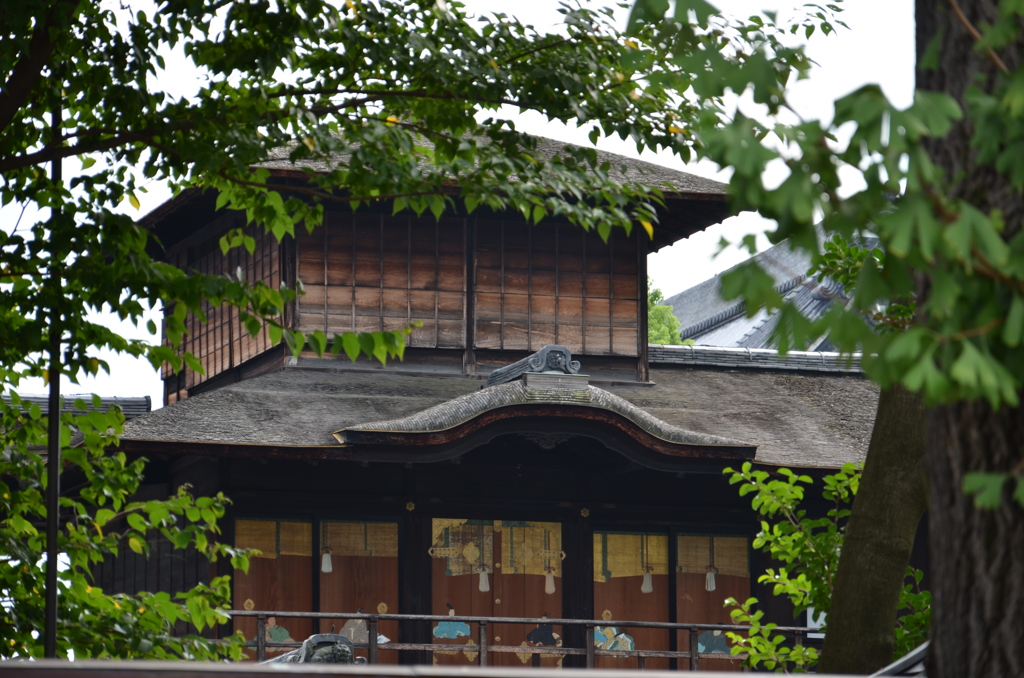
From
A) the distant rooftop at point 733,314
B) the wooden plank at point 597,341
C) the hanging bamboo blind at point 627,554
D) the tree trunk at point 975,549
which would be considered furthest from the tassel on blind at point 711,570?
the tree trunk at point 975,549

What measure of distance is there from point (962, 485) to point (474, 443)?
10.6m

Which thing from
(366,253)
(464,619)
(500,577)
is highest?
(366,253)

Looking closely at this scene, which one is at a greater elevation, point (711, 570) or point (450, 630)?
point (711, 570)

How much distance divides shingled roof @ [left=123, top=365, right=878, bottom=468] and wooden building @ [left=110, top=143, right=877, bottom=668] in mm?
44

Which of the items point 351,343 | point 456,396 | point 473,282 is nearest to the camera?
point 351,343

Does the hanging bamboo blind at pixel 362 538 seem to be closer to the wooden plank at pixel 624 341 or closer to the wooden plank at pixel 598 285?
the wooden plank at pixel 624 341

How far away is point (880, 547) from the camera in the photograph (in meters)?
7.54

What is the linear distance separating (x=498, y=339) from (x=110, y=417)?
10333 mm

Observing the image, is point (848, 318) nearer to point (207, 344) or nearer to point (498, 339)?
point (498, 339)

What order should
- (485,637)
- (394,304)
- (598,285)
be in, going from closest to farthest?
(485,637), (394,304), (598,285)

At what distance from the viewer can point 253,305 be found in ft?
20.9

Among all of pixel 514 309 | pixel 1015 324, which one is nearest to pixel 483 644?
pixel 514 309

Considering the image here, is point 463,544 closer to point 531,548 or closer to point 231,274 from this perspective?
point 531,548

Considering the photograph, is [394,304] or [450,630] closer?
[450,630]
